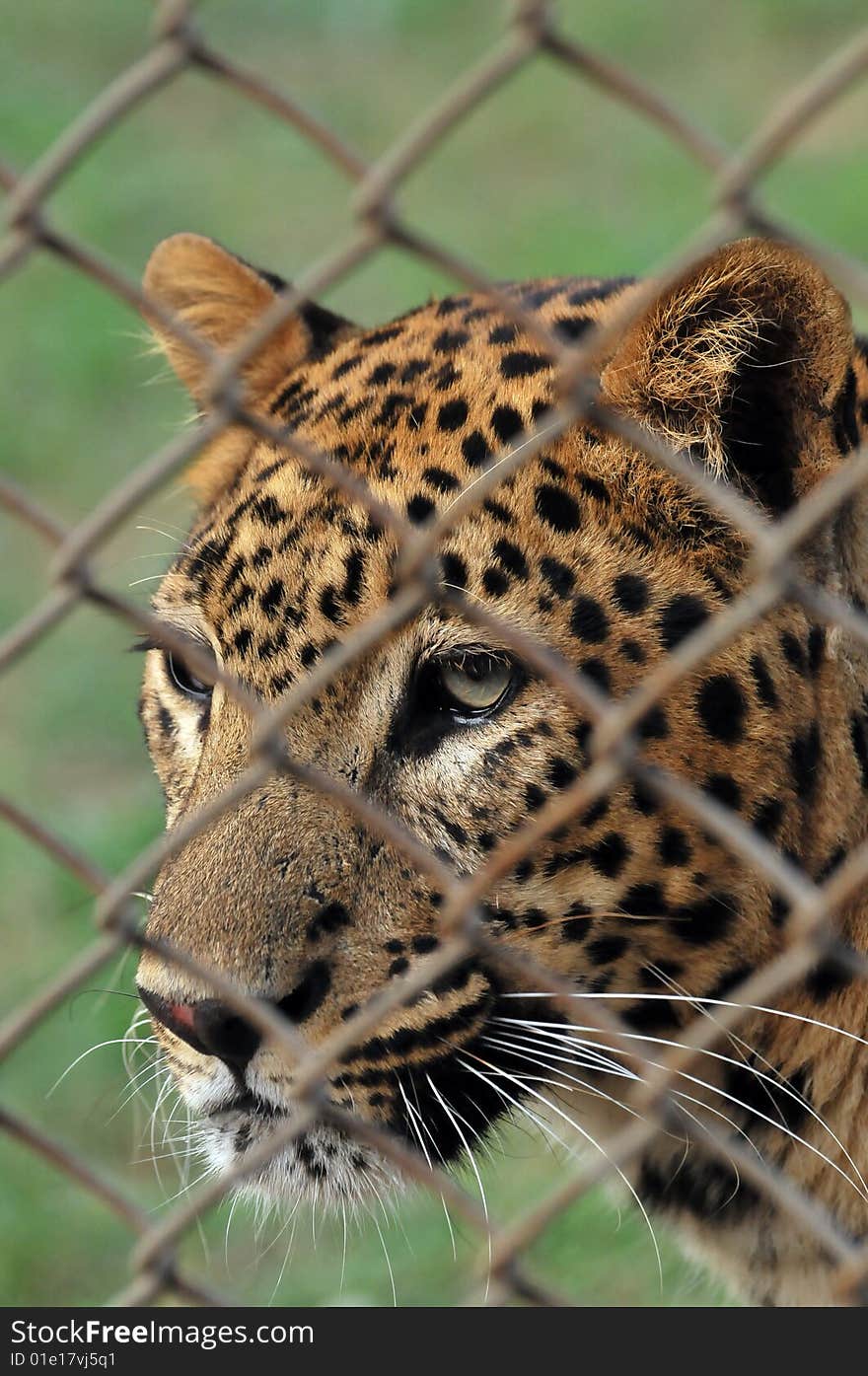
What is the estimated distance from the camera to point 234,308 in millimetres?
3914

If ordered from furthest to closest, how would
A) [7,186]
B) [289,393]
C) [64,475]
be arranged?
[64,475], [289,393], [7,186]

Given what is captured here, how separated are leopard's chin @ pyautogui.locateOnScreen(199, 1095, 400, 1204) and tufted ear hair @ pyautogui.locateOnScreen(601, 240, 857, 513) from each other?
1352 mm

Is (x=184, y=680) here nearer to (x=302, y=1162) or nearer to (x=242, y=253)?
(x=302, y=1162)

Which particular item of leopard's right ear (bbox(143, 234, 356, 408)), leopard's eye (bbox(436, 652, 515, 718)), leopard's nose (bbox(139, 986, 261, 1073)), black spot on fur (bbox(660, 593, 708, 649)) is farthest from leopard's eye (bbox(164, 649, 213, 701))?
black spot on fur (bbox(660, 593, 708, 649))

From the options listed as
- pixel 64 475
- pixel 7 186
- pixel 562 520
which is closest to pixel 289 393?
pixel 562 520

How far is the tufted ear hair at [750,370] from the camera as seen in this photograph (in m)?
2.51

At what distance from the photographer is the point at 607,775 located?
1.70 meters

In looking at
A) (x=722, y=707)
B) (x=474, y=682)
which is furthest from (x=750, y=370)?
(x=474, y=682)

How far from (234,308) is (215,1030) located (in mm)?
1831

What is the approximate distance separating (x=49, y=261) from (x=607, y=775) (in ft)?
31.9

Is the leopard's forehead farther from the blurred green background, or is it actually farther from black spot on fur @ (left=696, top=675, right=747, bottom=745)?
the blurred green background

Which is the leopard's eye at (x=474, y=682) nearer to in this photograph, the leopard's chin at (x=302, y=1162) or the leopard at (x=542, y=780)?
the leopard at (x=542, y=780)

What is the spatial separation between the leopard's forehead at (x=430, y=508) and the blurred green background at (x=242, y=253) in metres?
0.76
